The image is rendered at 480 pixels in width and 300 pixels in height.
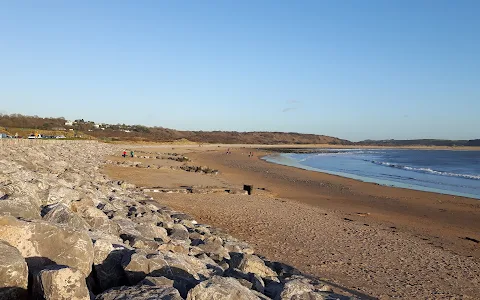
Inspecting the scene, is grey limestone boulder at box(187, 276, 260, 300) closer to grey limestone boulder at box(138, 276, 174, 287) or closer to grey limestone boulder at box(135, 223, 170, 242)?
grey limestone boulder at box(138, 276, 174, 287)

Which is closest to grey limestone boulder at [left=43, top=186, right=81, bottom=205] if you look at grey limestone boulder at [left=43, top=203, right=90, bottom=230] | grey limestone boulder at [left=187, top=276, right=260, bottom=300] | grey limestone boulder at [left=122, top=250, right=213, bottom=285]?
grey limestone boulder at [left=43, top=203, right=90, bottom=230]

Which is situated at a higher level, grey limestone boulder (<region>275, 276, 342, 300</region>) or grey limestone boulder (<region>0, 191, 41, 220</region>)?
grey limestone boulder (<region>0, 191, 41, 220</region>)

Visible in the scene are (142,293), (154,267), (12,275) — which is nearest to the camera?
(12,275)

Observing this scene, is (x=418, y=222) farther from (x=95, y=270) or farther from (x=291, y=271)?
(x=95, y=270)

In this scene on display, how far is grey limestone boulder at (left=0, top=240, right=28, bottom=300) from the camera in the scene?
329 cm

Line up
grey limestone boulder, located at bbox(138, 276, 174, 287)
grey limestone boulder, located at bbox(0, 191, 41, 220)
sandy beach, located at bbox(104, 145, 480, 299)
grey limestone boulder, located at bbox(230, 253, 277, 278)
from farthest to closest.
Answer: sandy beach, located at bbox(104, 145, 480, 299) < grey limestone boulder, located at bbox(230, 253, 277, 278) < grey limestone boulder, located at bbox(0, 191, 41, 220) < grey limestone boulder, located at bbox(138, 276, 174, 287)

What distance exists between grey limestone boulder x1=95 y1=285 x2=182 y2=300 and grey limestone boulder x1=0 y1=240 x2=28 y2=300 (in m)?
0.63

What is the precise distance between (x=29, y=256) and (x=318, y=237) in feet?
27.5

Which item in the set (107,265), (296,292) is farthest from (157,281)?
(296,292)

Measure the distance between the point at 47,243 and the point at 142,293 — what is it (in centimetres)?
134

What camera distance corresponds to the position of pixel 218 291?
3674mm

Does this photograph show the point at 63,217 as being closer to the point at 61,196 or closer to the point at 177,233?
the point at 61,196

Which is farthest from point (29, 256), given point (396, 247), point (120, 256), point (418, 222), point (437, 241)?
point (418, 222)

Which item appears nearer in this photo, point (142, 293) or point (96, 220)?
point (142, 293)
